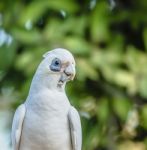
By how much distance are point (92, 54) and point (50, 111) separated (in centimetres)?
92

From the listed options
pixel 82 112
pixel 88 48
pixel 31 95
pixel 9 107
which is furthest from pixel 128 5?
pixel 31 95

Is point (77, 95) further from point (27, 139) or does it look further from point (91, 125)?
point (27, 139)

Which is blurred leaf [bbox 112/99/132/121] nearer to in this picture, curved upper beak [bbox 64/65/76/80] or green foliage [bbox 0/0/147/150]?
green foliage [bbox 0/0/147/150]

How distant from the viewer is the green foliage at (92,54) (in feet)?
6.03

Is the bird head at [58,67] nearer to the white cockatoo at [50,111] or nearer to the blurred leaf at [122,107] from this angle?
the white cockatoo at [50,111]

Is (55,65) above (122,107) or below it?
above

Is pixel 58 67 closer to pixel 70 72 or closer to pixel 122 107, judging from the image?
pixel 70 72

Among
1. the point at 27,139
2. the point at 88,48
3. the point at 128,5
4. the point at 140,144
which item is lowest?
the point at 140,144

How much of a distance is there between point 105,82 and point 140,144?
0.24 meters

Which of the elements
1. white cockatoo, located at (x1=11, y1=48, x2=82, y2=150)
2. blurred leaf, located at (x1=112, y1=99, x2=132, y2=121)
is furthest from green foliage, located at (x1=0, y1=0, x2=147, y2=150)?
white cockatoo, located at (x1=11, y1=48, x2=82, y2=150)

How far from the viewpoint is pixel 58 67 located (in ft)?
3.11

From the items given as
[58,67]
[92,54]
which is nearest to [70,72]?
[58,67]

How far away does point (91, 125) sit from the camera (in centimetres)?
190

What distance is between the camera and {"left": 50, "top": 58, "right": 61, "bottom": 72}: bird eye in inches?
37.2
